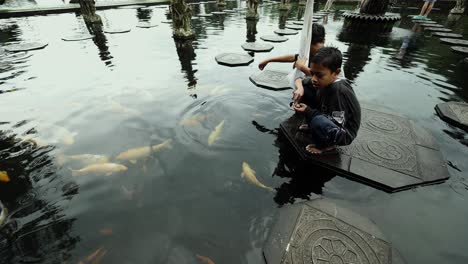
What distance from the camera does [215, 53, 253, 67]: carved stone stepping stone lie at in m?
6.29

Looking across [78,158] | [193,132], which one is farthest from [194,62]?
[78,158]

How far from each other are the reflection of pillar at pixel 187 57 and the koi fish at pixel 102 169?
266cm

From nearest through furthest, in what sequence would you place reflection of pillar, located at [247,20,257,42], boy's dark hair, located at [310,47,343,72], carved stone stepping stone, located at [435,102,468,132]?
boy's dark hair, located at [310,47,343,72] < carved stone stepping stone, located at [435,102,468,132] < reflection of pillar, located at [247,20,257,42]

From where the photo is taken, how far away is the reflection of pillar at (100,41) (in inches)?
270

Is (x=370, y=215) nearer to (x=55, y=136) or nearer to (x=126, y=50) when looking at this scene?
(x=55, y=136)

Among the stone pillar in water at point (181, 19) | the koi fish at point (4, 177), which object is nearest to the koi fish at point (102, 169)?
the koi fish at point (4, 177)

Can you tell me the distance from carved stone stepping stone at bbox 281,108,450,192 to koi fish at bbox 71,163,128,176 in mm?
2410

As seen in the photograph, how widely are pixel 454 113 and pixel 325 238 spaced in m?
3.74

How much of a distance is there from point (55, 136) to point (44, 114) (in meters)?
0.98

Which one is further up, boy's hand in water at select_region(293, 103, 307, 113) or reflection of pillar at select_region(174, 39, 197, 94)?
boy's hand in water at select_region(293, 103, 307, 113)

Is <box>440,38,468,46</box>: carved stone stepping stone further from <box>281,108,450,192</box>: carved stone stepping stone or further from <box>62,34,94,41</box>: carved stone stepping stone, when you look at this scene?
<box>62,34,94,41</box>: carved stone stepping stone

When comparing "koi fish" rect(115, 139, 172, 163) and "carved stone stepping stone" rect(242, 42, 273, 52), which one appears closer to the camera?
"koi fish" rect(115, 139, 172, 163)

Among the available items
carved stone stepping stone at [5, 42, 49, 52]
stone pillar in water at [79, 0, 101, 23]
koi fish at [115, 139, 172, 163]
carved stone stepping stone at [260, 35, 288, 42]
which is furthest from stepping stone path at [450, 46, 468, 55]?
stone pillar in water at [79, 0, 101, 23]

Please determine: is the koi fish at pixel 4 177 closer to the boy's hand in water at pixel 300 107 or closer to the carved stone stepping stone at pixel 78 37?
the boy's hand in water at pixel 300 107
